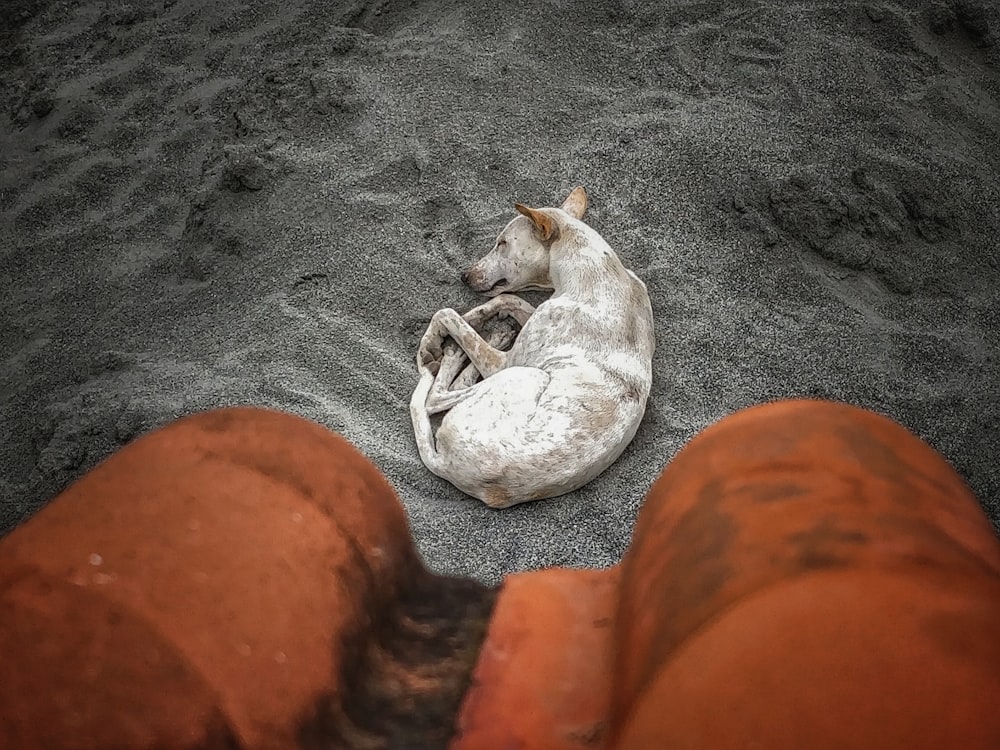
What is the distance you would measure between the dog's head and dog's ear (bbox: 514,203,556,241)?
5cm

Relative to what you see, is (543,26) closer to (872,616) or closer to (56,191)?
(56,191)

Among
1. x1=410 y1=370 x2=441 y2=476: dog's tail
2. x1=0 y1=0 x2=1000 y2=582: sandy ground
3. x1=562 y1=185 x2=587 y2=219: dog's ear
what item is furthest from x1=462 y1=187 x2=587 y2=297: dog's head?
x1=410 y1=370 x2=441 y2=476: dog's tail

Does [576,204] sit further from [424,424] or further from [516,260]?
[424,424]

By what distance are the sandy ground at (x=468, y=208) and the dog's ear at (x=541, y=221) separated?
18.5 inches

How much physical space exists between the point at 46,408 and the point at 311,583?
2.59m

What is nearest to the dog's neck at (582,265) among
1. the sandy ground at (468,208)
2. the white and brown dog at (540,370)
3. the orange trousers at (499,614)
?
the white and brown dog at (540,370)

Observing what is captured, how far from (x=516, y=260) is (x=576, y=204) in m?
0.42

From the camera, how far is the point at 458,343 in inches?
143

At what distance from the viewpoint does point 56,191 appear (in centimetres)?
428

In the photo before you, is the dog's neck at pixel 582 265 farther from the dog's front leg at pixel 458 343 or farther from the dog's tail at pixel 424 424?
the dog's tail at pixel 424 424

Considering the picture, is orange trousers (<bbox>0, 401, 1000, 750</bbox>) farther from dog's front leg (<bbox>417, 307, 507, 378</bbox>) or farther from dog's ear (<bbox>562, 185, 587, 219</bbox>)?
dog's ear (<bbox>562, 185, 587, 219</bbox>)

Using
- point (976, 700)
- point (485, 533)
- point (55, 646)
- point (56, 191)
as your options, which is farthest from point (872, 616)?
point (56, 191)

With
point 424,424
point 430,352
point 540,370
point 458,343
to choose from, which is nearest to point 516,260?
point 458,343

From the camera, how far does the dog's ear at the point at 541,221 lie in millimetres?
3469
